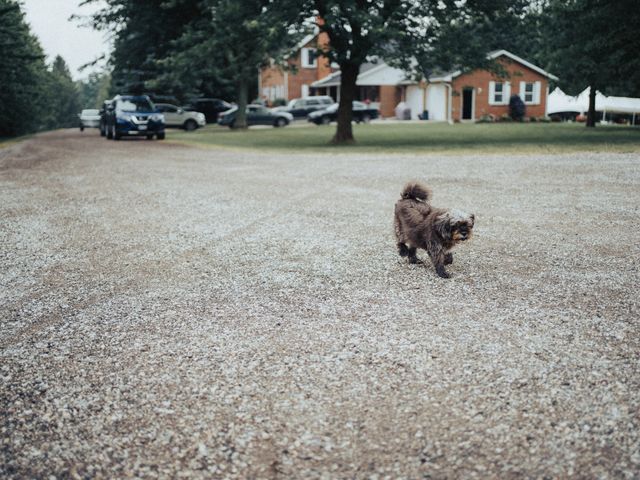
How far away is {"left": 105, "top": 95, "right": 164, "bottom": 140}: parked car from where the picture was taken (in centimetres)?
2845

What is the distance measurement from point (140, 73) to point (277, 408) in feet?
140

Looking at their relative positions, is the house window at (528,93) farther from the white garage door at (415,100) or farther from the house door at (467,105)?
the white garage door at (415,100)

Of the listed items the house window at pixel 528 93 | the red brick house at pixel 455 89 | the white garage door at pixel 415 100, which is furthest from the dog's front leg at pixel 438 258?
the white garage door at pixel 415 100

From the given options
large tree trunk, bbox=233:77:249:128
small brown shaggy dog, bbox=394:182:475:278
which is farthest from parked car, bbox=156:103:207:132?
small brown shaggy dog, bbox=394:182:475:278

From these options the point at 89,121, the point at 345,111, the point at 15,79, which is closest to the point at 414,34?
the point at 345,111

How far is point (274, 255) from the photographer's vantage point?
23.5 ft


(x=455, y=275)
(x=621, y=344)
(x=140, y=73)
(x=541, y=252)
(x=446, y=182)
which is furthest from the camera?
(x=140, y=73)

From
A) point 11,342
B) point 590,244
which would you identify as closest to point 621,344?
point 590,244

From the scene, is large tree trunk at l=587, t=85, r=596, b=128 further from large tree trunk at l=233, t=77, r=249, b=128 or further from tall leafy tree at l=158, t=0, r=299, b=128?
large tree trunk at l=233, t=77, r=249, b=128

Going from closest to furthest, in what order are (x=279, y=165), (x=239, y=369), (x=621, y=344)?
(x=239, y=369)
(x=621, y=344)
(x=279, y=165)

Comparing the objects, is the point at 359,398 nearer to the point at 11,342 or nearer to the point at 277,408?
the point at 277,408

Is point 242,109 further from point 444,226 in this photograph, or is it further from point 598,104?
point 444,226

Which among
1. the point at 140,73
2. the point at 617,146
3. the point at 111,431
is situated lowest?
the point at 111,431

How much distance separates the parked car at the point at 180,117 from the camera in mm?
43188
